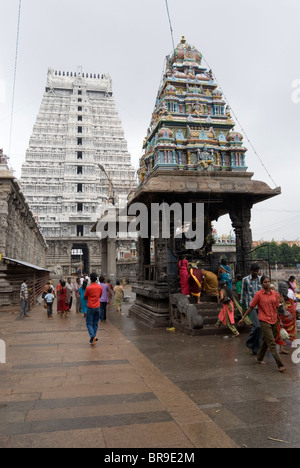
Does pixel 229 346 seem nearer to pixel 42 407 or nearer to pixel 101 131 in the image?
pixel 42 407

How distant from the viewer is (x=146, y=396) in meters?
4.29

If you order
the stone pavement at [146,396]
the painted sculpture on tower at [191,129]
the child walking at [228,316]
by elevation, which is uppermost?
the painted sculpture on tower at [191,129]

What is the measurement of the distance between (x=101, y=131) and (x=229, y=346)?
58613mm

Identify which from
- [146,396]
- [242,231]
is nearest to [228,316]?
[242,231]

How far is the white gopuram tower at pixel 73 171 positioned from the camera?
53.5m

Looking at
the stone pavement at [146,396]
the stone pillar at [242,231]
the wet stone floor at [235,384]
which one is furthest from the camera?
the stone pillar at [242,231]

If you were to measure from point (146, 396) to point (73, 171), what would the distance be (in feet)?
181

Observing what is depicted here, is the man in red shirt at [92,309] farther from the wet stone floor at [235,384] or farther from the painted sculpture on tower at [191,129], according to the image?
the painted sculpture on tower at [191,129]

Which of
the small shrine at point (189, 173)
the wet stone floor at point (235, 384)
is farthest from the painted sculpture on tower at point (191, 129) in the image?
the wet stone floor at point (235, 384)

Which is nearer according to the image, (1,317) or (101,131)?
(1,317)

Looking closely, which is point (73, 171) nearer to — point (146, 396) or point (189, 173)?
point (189, 173)

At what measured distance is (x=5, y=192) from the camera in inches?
593

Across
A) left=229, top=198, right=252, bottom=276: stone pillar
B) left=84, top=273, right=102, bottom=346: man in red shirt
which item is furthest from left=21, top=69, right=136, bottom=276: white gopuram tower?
left=84, top=273, right=102, bottom=346: man in red shirt
